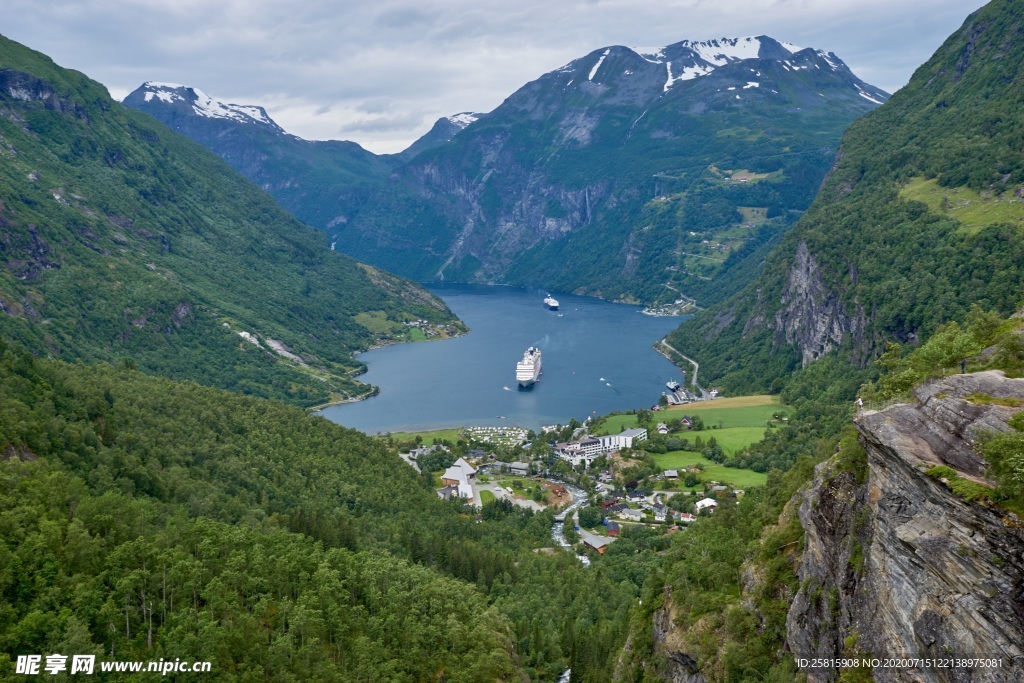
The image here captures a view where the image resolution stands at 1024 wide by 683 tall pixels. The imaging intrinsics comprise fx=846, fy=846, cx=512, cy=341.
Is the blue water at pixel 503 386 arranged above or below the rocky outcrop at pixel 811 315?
below

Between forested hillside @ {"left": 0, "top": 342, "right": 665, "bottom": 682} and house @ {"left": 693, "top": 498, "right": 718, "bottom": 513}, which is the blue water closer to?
house @ {"left": 693, "top": 498, "right": 718, "bottom": 513}

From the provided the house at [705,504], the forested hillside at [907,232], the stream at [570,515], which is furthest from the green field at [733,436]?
the forested hillside at [907,232]

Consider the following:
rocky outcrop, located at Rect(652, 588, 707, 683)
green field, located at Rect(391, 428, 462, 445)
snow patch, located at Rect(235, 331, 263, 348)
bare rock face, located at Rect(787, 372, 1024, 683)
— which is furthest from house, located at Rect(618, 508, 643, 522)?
snow patch, located at Rect(235, 331, 263, 348)

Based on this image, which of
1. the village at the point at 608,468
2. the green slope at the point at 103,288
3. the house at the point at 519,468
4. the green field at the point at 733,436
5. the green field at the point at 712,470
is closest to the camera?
the village at the point at 608,468

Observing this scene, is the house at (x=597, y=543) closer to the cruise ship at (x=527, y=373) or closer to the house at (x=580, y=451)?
the house at (x=580, y=451)

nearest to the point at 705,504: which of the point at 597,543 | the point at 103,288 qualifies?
the point at 597,543

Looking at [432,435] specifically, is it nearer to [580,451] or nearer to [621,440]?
[580,451]
